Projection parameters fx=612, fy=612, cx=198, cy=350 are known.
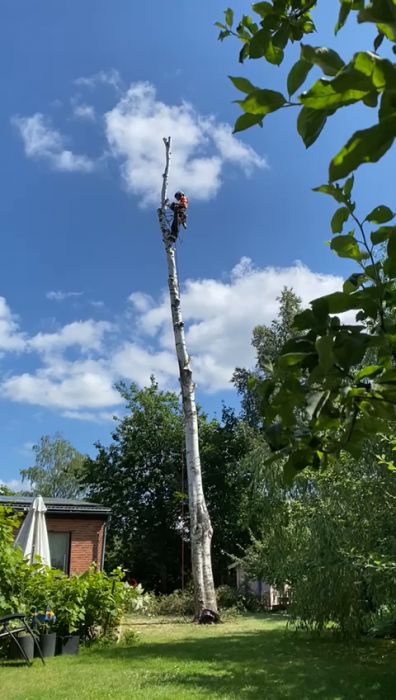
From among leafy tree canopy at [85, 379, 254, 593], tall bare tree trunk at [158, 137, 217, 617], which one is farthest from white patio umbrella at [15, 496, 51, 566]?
leafy tree canopy at [85, 379, 254, 593]

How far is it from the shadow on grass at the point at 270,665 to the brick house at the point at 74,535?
17.9ft

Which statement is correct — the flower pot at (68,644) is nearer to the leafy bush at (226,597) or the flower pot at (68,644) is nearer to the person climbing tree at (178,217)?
the person climbing tree at (178,217)

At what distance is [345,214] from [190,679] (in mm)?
7027

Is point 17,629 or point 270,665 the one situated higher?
point 17,629

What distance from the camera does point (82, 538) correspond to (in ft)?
52.2

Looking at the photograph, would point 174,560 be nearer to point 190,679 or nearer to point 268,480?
point 268,480

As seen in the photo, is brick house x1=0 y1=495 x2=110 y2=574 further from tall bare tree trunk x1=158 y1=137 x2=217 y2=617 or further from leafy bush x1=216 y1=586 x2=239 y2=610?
leafy bush x1=216 y1=586 x2=239 y2=610

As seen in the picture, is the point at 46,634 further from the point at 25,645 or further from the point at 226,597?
the point at 226,597

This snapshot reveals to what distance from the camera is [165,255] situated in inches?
653

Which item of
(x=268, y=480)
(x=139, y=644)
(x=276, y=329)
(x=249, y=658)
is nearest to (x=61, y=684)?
(x=249, y=658)

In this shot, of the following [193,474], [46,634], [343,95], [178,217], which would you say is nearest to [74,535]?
[193,474]

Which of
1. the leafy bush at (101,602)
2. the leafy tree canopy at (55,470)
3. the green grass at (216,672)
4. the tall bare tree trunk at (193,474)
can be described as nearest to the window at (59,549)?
the tall bare tree trunk at (193,474)

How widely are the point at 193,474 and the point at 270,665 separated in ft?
22.4

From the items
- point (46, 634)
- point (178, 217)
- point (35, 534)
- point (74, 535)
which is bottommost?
point (46, 634)
